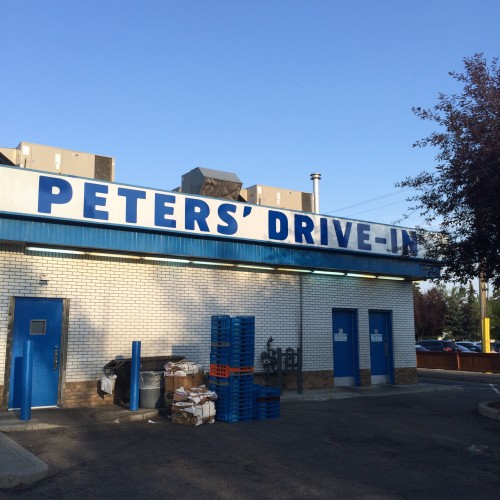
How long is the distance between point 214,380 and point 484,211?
6.68 m

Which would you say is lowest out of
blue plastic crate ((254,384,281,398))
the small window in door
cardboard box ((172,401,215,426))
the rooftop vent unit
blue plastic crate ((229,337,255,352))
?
cardboard box ((172,401,215,426))

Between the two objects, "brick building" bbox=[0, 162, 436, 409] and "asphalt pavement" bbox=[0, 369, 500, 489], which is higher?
"brick building" bbox=[0, 162, 436, 409]

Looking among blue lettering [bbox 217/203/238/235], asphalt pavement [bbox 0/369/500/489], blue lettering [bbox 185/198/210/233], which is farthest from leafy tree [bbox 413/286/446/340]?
blue lettering [bbox 185/198/210/233]

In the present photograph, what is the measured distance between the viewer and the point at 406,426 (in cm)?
1056

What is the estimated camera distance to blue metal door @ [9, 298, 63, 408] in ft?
37.4

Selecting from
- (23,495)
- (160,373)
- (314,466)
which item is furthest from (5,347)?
(314,466)

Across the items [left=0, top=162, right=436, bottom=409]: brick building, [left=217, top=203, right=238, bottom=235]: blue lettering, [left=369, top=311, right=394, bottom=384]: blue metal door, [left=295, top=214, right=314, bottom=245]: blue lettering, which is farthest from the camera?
[left=369, top=311, right=394, bottom=384]: blue metal door

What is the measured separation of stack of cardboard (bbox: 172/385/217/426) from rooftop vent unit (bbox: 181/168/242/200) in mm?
6763

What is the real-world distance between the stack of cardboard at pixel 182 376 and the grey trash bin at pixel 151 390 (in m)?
0.35

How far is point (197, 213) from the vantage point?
43.7 feet

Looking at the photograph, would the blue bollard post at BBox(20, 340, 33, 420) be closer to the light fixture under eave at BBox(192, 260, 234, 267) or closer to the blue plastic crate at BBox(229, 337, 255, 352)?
the blue plastic crate at BBox(229, 337, 255, 352)

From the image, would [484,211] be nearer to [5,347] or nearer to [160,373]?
[160,373]

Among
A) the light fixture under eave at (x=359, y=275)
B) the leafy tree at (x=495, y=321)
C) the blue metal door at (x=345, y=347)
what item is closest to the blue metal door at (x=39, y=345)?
the blue metal door at (x=345, y=347)

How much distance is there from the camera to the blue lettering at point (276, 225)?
1462 cm
